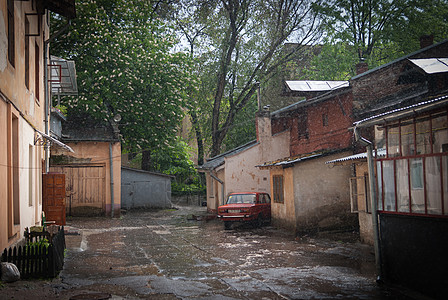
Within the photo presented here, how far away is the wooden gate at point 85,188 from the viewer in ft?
89.5

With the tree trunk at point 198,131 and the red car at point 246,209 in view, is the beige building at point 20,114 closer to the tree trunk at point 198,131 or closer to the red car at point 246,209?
the red car at point 246,209

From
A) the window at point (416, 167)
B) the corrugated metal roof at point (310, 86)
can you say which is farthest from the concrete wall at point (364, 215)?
the corrugated metal roof at point (310, 86)

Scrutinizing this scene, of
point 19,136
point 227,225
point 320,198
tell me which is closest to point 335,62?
point 320,198

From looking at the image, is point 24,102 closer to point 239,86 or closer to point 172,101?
point 172,101

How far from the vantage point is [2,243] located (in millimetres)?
8961

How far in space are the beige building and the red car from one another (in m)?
8.43

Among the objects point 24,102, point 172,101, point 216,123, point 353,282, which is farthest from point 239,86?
point 353,282

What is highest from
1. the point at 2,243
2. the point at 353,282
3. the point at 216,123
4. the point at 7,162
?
the point at 216,123

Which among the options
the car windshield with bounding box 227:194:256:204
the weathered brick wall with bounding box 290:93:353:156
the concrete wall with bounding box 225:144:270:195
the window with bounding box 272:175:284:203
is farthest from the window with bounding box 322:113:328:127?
the concrete wall with bounding box 225:144:270:195

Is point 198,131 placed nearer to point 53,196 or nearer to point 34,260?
point 53,196

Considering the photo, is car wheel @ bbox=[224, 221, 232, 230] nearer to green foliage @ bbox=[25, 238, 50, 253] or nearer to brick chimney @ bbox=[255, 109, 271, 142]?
brick chimney @ bbox=[255, 109, 271, 142]

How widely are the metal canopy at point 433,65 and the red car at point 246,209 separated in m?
9.12

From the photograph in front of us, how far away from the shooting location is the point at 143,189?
33.7 m

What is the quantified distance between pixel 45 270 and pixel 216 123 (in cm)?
2667
